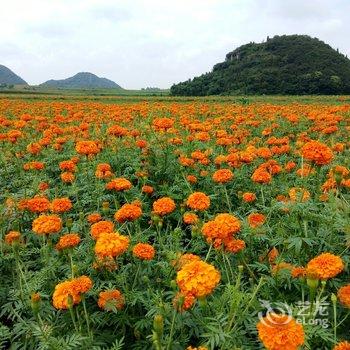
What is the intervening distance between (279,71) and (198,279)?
2234 inches

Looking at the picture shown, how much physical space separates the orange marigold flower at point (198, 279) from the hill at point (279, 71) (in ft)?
158

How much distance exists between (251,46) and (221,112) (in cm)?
5961

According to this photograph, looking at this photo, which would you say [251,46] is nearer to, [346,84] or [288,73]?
[288,73]

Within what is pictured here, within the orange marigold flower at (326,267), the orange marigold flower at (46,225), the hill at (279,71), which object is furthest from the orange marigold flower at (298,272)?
the hill at (279,71)

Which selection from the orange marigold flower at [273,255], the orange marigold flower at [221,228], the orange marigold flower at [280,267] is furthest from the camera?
the orange marigold flower at [273,255]

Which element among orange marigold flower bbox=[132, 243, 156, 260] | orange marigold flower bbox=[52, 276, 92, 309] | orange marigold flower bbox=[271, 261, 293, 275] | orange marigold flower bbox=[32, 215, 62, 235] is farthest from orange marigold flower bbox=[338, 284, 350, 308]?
orange marigold flower bbox=[32, 215, 62, 235]

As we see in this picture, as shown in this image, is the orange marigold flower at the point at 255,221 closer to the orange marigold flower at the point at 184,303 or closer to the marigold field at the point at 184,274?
the marigold field at the point at 184,274

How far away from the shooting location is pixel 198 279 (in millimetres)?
1921

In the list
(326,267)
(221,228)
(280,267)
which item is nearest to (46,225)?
(221,228)

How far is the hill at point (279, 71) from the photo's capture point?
51.5 m

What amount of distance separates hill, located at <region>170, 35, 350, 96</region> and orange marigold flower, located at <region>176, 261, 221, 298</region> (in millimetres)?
48106

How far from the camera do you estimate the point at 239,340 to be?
2107mm

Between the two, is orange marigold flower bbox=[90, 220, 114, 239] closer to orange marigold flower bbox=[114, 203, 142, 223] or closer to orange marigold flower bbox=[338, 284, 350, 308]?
orange marigold flower bbox=[114, 203, 142, 223]

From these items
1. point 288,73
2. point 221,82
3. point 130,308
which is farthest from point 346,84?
point 130,308
